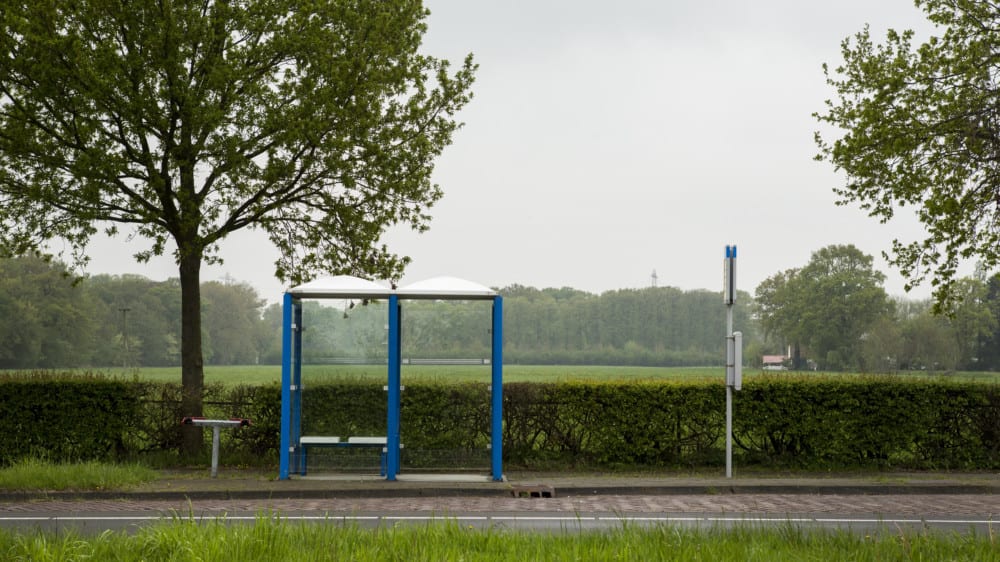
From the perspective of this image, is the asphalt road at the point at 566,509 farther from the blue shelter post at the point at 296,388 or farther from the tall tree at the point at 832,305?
the tall tree at the point at 832,305

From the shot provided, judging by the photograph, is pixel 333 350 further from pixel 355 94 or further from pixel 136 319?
pixel 136 319

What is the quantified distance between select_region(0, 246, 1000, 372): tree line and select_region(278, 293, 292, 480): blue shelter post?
1798 inches

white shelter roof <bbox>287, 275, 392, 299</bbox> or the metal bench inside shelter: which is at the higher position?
white shelter roof <bbox>287, 275, 392, 299</bbox>

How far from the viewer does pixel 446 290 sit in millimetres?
14070

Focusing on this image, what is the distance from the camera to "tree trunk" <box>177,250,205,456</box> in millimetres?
16188

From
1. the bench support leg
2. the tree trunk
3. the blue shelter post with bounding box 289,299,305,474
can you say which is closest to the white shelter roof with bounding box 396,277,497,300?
the blue shelter post with bounding box 289,299,305,474

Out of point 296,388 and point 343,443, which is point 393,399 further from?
point 296,388

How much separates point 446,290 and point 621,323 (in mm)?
74465

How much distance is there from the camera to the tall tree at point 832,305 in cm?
8875

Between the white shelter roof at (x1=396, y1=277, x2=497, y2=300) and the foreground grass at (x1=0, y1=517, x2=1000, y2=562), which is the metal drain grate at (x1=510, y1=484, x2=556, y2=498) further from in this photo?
the foreground grass at (x1=0, y1=517, x2=1000, y2=562)

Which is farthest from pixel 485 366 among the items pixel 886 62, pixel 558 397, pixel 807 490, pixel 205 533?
pixel 886 62

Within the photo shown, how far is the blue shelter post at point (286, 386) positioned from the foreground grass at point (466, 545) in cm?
671

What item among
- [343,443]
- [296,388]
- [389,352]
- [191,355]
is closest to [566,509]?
[389,352]

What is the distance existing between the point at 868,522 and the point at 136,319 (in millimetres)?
76004
